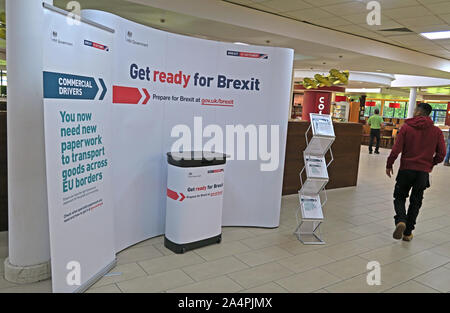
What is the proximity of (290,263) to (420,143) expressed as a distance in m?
1.99

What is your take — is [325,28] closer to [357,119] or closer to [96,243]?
[96,243]

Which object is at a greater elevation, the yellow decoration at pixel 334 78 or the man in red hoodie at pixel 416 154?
the yellow decoration at pixel 334 78

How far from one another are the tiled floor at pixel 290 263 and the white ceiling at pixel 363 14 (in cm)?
348

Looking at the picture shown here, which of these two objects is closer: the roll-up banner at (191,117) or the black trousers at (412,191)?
the roll-up banner at (191,117)

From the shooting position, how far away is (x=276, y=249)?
373 centimetres

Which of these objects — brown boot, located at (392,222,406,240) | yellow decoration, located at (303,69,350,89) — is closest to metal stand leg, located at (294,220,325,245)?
brown boot, located at (392,222,406,240)

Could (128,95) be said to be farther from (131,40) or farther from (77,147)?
(77,147)

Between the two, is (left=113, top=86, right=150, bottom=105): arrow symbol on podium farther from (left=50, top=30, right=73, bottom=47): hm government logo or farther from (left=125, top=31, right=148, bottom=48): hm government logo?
(left=50, top=30, right=73, bottom=47): hm government logo

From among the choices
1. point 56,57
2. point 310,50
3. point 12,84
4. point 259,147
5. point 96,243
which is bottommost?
point 96,243

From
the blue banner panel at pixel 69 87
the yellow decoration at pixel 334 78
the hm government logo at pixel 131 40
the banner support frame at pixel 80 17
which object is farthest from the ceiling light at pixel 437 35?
the blue banner panel at pixel 69 87

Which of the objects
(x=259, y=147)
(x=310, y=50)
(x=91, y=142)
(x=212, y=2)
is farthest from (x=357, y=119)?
(x=91, y=142)

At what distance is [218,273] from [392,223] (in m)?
2.96

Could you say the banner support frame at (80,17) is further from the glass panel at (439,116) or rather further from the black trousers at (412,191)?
the glass panel at (439,116)

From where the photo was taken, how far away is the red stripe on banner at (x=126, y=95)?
313cm
